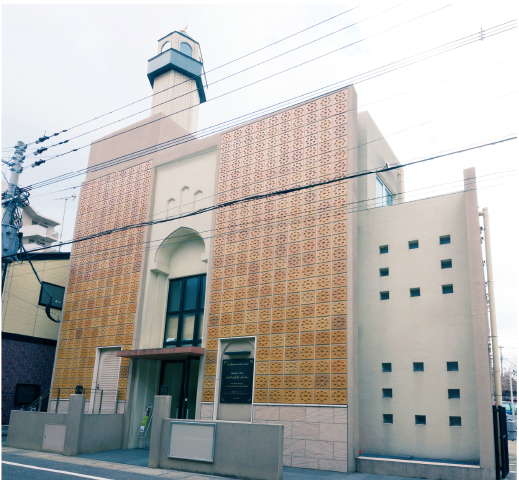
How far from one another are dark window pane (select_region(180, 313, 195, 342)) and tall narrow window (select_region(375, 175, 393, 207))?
8691 millimetres

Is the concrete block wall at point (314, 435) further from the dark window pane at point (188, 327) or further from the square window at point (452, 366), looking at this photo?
the dark window pane at point (188, 327)

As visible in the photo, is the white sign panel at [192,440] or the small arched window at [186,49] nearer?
the white sign panel at [192,440]

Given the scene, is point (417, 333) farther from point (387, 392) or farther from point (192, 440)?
point (192, 440)

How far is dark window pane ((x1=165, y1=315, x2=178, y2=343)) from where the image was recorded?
19.8m

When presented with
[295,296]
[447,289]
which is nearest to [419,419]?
[447,289]

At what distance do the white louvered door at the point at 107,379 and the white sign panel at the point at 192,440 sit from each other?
20.2ft

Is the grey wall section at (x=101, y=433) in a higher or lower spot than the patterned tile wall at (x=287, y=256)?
lower

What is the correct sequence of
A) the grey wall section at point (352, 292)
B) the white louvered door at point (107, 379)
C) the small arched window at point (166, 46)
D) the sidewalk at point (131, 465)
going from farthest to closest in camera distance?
the small arched window at point (166, 46), the white louvered door at point (107, 379), the grey wall section at point (352, 292), the sidewalk at point (131, 465)

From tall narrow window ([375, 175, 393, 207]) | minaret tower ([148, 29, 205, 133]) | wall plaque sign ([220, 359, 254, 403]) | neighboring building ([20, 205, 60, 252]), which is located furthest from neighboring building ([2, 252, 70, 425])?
neighboring building ([20, 205, 60, 252])

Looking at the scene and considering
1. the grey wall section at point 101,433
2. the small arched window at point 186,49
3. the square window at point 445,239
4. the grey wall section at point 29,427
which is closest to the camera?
the square window at point 445,239

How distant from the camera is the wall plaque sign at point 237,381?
16172 millimetres

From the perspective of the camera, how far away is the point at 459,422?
45.4 feet

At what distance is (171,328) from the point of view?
20016 millimetres

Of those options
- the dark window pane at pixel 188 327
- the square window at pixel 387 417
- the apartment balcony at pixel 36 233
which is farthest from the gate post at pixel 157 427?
the apartment balcony at pixel 36 233
